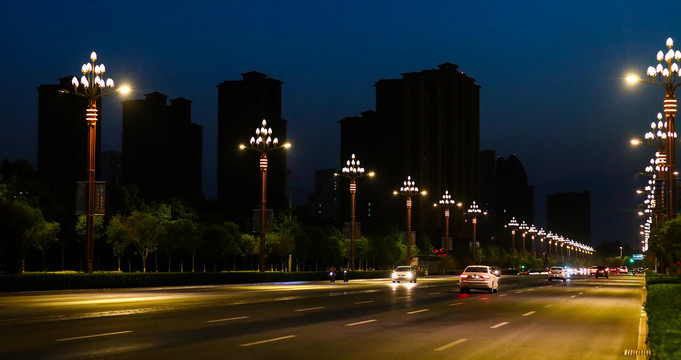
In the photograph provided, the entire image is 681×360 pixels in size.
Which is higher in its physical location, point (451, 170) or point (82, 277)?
point (451, 170)

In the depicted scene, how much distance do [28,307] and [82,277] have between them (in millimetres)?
13450

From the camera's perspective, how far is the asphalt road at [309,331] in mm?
16094

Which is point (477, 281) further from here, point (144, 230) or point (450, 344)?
point (144, 230)

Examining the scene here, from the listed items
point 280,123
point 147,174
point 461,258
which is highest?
point 280,123

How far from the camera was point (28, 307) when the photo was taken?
29.3 meters

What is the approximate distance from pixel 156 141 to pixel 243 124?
1865 centimetres

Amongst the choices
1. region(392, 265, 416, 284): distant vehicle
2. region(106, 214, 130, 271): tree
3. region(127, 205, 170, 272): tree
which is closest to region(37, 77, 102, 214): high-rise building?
region(106, 214, 130, 271): tree

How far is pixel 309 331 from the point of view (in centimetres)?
2095

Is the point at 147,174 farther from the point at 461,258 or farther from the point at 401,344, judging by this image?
the point at 401,344

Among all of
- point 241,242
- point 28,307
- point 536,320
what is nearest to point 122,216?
point 241,242

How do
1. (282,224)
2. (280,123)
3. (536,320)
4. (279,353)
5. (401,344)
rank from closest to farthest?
(279,353), (401,344), (536,320), (282,224), (280,123)

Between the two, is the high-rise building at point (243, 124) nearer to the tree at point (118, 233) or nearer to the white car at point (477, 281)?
the tree at point (118, 233)

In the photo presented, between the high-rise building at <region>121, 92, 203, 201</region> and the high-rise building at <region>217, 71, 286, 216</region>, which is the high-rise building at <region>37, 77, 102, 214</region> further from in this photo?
the high-rise building at <region>217, 71, 286, 216</region>

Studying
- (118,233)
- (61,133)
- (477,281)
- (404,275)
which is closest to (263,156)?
(118,233)
